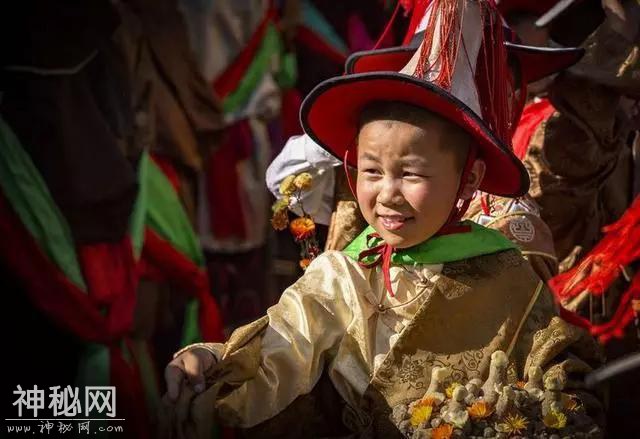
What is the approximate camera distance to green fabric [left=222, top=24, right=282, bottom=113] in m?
7.22

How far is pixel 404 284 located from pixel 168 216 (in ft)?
10.8

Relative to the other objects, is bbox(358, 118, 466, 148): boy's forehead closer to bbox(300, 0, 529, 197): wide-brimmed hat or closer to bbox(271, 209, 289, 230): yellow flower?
bbox(300, 0, 529, 197): wide-brimmed hat

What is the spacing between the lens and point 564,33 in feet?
15.3

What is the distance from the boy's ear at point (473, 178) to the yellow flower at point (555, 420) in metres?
0.60

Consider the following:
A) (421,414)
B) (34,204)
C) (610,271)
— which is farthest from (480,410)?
(34,204)

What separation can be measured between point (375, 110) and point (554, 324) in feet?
2.31

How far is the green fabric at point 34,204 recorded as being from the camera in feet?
16.4

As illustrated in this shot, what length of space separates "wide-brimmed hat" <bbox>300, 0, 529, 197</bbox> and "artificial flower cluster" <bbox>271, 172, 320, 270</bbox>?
39 centimetres

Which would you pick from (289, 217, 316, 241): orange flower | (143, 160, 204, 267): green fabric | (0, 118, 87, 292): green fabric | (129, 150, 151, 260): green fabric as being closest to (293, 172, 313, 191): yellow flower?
(289, 217, 316, 241): orange flower

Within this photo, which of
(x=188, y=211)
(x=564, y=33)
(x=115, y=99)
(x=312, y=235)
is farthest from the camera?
(x=188, y=211)

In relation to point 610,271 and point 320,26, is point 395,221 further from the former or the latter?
point 320,26

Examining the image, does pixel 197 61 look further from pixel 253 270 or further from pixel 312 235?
pixel 312 235

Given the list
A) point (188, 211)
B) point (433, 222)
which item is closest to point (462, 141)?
point (433, 222)

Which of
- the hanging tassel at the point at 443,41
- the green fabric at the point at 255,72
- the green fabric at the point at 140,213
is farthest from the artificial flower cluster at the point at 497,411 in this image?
the green fabric at the point at 255,72
